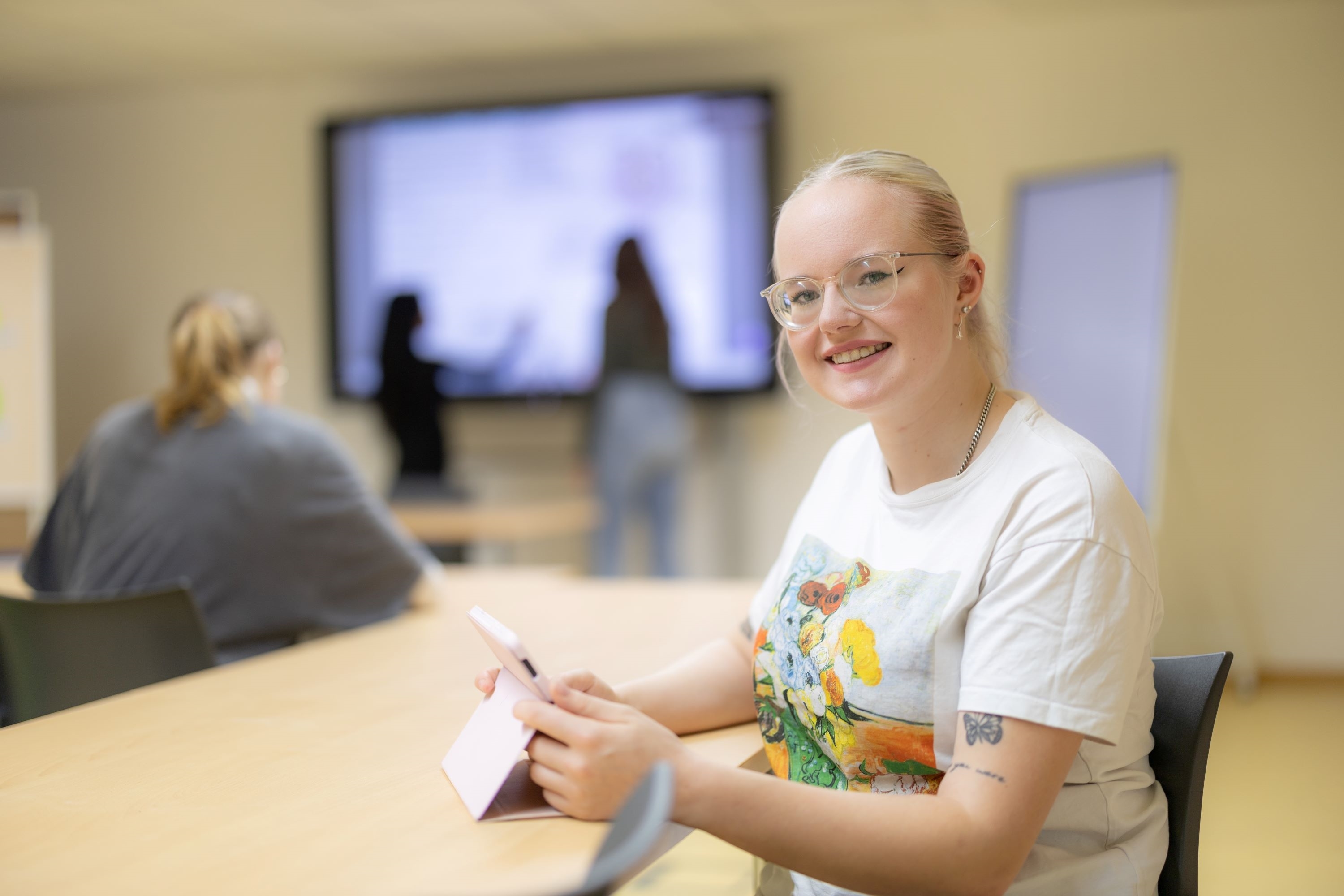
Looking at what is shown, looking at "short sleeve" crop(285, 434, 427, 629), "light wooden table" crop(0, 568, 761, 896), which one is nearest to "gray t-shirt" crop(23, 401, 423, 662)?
"short sleeve" crop(285, 434, 427, 629)

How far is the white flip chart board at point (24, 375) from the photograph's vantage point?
4.94 metres

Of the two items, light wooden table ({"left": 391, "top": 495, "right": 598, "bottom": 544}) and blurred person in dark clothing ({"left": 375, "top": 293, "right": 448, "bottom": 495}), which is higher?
blurred person in dark clothing ({"left": 375, "top": 293, "right": 448, "bottom": 495})

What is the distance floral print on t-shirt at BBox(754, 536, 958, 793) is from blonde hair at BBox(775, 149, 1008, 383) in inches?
11.0

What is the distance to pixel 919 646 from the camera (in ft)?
3.28

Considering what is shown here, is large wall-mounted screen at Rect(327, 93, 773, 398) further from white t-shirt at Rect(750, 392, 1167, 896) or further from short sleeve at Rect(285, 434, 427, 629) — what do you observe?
white t-shirt at Rect(750, 392, 1167, 896)

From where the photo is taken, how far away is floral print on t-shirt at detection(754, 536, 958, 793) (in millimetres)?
1015

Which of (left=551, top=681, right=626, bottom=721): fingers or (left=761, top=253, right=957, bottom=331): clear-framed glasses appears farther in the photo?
(left=761, top=253, right=957, bottom=331): clear-framed glasses

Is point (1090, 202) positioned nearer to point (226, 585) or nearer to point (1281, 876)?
point (1281, 876)

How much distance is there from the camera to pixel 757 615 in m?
1.31

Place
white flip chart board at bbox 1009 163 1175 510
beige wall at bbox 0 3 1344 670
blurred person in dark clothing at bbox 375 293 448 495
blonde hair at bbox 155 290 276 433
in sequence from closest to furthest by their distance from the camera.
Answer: blonde hair at bbox 155 290 276 433 → white flip chart board at bbox 1009 163 1175 510 → beige wall at bbox 0 3 1344 670 → blurred person in dark clothing at bbox 375 293 448 495

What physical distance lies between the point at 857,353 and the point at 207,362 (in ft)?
4.91

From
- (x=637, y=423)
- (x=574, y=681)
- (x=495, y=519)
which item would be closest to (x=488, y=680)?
(x=574, y=681)

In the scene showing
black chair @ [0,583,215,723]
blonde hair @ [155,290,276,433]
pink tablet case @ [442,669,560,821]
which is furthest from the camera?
blonde hair @ [155,290,276,433]

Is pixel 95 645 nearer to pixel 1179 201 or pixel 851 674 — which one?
pixel 851 674
